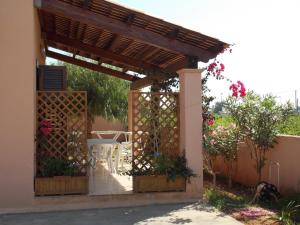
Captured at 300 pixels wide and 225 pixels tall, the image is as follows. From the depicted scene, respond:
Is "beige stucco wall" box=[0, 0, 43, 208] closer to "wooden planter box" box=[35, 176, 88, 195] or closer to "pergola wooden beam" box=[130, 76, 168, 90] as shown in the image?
"wooden planter box" box=[35, 176, 88, 195]

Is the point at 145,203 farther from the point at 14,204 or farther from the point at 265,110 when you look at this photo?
the point at 265,110

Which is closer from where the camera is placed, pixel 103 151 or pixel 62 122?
pixel 62 122

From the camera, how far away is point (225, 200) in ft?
27.8

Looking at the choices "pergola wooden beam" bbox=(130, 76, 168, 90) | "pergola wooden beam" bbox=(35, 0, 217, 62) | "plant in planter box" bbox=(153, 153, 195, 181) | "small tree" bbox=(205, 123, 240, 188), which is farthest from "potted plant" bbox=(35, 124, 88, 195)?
"small tree" bbox=(205, 123, 240, 188)

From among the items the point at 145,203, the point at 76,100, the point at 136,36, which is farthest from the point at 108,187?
the point at 136,36

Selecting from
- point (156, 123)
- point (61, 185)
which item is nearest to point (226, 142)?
point (156, 123)

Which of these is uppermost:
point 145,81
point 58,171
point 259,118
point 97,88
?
point 97,88

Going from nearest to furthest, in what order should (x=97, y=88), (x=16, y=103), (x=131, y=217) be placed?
(x=131, y=217)
(x=16, y=103)
(x=97, y=88)

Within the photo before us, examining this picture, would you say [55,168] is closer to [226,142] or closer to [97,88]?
[226,142]

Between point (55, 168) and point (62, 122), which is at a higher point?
point (62, 122)

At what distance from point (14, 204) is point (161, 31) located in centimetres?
438

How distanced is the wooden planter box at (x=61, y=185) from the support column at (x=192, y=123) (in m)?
2.15

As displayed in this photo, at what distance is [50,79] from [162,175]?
3182mm

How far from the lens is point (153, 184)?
849cm
